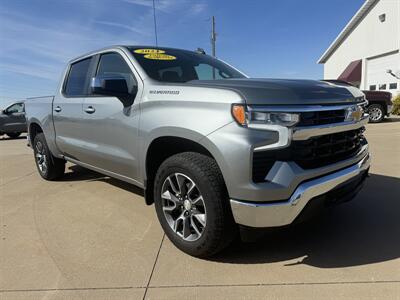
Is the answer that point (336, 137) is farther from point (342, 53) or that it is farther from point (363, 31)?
point (342, 53)

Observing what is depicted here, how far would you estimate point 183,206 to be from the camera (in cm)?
300

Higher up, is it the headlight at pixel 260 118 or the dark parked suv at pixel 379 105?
the headlight at pixel 260 118

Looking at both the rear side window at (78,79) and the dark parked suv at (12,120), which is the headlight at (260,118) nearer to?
the rear side window at (78,79)

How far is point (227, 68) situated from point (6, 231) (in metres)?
3.11

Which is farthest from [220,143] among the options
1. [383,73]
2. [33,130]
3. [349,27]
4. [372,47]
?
[349,27]

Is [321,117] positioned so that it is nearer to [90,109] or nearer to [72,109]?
[90,109]

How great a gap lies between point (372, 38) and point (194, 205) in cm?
2634

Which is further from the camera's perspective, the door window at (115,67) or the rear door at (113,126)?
the door window at (115,67)

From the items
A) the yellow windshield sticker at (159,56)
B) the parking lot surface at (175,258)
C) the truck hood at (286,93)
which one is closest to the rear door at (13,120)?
the parking lot surface at (175,258)

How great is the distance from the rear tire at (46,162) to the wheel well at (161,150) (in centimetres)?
280

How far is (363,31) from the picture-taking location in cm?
2583

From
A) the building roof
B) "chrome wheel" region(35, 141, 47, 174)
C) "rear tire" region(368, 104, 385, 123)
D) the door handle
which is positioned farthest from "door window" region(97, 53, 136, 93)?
the building roof

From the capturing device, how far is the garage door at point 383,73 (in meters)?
22.1

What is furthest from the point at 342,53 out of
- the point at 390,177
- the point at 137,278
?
the point at 137,278
